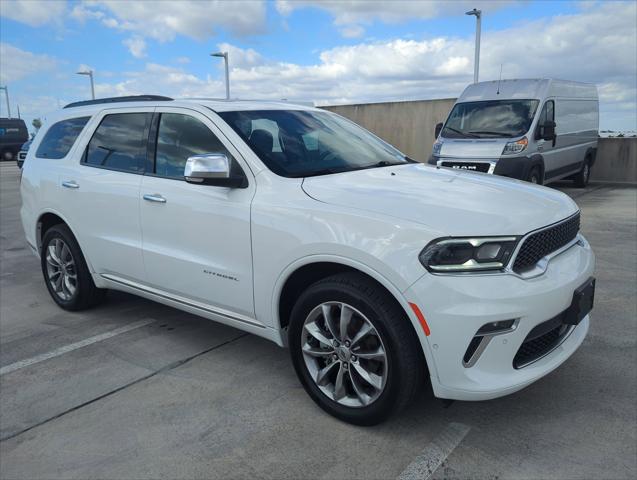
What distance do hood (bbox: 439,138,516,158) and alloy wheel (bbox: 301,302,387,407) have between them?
24.1 feet

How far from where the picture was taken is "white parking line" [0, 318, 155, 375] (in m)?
3.75

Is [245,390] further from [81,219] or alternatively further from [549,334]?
[81,219]

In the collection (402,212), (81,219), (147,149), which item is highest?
(147,149)

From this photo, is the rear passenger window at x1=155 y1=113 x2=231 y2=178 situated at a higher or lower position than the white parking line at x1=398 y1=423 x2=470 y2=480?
higher

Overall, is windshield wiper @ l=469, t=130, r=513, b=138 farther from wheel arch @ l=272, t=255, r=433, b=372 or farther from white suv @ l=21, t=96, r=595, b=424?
wheel arch @ l=272, t=255, r=433, b=372

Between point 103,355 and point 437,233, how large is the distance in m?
2.69

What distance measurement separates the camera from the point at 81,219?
439 cm

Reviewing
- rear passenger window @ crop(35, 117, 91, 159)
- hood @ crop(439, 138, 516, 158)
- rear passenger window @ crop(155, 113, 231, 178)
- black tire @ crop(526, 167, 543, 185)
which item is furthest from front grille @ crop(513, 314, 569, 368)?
black tire @ crop(526, 167, 543, 185)

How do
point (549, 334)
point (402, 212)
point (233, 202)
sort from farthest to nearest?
point (233, 202), point (549, 334), point (402, 212)

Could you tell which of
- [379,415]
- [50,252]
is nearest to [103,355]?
[50,252]

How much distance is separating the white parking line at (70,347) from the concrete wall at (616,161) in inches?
562

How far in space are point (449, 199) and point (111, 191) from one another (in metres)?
2.59

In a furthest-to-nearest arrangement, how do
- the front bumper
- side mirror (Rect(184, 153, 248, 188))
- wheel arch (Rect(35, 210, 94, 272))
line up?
1. wheel arch (Rect(35, 210, 94, 272))
2. side mirror (Rect(184, 153, 248, 188))
3. the front bumper

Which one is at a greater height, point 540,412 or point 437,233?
point 437,233
